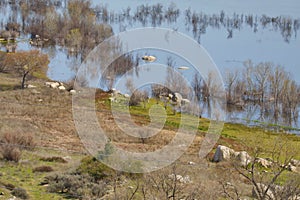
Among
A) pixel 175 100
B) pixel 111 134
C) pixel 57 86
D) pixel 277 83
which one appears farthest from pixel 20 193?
pixel 277 83

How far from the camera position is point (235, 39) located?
194ft

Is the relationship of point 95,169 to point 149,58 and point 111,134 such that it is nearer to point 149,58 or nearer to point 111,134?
point 111,134

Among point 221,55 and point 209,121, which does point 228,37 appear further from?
point 209,121

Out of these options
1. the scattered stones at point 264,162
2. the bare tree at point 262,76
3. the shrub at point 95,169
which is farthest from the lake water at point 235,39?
the shrub at point 95,169

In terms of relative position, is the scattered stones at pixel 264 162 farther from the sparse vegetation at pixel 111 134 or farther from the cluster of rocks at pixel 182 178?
the cluster of rocks at pixel 182 178

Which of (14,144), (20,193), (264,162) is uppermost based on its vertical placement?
(14,144)

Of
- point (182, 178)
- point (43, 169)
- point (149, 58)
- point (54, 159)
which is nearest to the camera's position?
point (182, 178)

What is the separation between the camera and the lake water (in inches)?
1850

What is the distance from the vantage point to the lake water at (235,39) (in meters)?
47.0

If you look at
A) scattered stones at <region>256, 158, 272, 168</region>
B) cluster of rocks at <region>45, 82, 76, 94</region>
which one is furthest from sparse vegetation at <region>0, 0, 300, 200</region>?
cluster of rocks at <region>45, 82, 76, 94</region>

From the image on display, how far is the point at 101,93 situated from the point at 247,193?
22.4m

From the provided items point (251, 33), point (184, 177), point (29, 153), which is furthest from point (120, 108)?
point (251, 33)

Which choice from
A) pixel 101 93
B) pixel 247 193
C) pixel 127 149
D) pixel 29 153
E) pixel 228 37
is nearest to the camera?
pixel 247 193

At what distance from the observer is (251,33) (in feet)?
209
